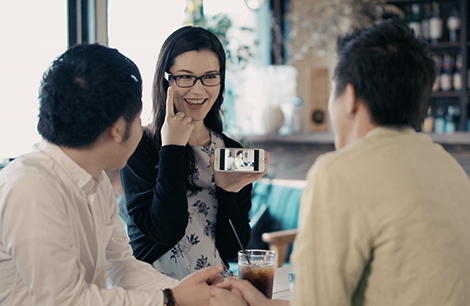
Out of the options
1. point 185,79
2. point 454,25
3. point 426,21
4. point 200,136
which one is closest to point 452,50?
point 454,25

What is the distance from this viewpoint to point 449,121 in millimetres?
4352

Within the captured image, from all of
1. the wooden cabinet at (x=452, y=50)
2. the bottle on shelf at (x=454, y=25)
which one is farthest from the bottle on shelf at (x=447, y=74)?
the bottle on shelf at (x=454, y=25)

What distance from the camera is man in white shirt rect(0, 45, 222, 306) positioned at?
0.90 metres

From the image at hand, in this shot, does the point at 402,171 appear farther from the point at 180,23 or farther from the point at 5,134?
the point at 180,23

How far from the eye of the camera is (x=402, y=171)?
2.40 ft

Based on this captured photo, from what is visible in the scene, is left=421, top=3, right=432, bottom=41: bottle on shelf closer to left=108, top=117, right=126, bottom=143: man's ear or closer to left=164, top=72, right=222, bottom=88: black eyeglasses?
left=164, top=72, right=222, bottom=88: black eyeglasses

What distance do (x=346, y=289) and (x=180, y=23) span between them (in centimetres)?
299

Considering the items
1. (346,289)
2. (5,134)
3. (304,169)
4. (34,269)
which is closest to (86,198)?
(34,269)

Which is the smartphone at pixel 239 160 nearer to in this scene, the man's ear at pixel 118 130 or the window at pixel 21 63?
the man's ear at pixel 118 130

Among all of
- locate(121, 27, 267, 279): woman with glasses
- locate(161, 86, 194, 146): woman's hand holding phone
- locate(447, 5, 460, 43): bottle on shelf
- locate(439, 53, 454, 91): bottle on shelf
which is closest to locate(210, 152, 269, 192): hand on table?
locate(121, 27, 267, 279): woman with glasses

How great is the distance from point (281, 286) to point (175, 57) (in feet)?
2.48

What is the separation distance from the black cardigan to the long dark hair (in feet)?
0.23

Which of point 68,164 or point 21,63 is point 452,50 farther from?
point 68,164

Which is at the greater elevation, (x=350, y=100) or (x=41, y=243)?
(x=350, y=100)
